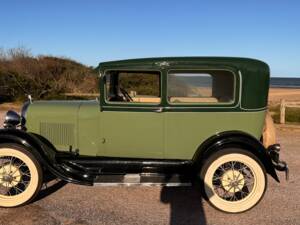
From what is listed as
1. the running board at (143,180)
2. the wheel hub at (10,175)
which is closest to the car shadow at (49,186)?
the wheel hub at (10,175)

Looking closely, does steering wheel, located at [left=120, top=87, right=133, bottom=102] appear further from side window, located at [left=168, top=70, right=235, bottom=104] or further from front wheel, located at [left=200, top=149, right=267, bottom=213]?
front wheel, located at [left=200, top=149, right=267, bottom=213]

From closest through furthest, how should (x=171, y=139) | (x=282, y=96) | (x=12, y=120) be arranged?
(x=171, y=139) < (x=12, y=120) < (x=282, y=96)

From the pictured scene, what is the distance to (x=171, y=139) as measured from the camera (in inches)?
191

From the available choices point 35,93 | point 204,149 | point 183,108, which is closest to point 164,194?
point 204,149

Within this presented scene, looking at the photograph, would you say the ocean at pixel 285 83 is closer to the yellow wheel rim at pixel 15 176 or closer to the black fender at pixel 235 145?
the black fender at pixel 235 145

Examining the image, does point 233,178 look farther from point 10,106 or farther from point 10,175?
point 10,106

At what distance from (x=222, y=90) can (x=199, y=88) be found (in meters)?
0.31

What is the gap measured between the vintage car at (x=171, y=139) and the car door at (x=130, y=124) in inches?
0.5

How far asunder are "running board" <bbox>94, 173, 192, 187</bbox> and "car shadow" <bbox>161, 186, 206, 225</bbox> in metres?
0.31

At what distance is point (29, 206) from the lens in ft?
15.2

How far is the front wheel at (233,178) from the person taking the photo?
4.53 metres

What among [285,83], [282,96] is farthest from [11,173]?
[285,83]

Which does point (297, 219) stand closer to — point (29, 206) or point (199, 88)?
point (199, 88)

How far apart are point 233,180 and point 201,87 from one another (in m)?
1.32
